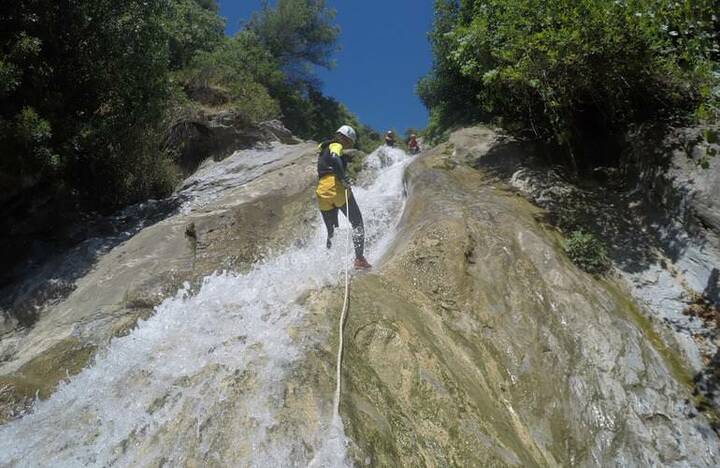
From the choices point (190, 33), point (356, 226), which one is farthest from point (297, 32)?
point (356, 226)

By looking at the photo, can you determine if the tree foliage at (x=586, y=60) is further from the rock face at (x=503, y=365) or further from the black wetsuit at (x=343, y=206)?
the black wetsuit at (x=343, y=206)

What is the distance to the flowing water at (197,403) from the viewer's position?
348cm

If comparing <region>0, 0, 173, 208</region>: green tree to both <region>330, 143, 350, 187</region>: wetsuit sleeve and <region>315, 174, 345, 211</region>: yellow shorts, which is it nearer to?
<region>315, 174, 345, 211</region>: yellow shorts

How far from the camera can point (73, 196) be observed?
12828mm

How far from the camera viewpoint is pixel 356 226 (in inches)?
331

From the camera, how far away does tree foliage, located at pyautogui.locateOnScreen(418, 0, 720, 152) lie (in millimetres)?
8445

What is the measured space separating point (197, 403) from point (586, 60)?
9.27m

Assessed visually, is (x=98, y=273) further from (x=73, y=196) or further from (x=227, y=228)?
(x=73, y=196)

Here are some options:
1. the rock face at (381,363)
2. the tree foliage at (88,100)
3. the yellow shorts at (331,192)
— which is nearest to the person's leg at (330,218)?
the yellow shorts at (331,192)

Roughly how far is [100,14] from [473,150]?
10187 millimetres

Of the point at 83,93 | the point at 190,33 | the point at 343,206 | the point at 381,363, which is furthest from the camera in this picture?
the point at 190,33

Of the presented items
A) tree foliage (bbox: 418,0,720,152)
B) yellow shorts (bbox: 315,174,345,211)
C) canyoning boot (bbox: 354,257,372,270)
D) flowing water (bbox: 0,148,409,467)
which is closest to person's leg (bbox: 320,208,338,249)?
yellow shorts (bbox: 315,174,345,211)

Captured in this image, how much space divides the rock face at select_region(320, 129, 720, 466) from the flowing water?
0.56m

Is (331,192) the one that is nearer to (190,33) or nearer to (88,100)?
(88,100)
